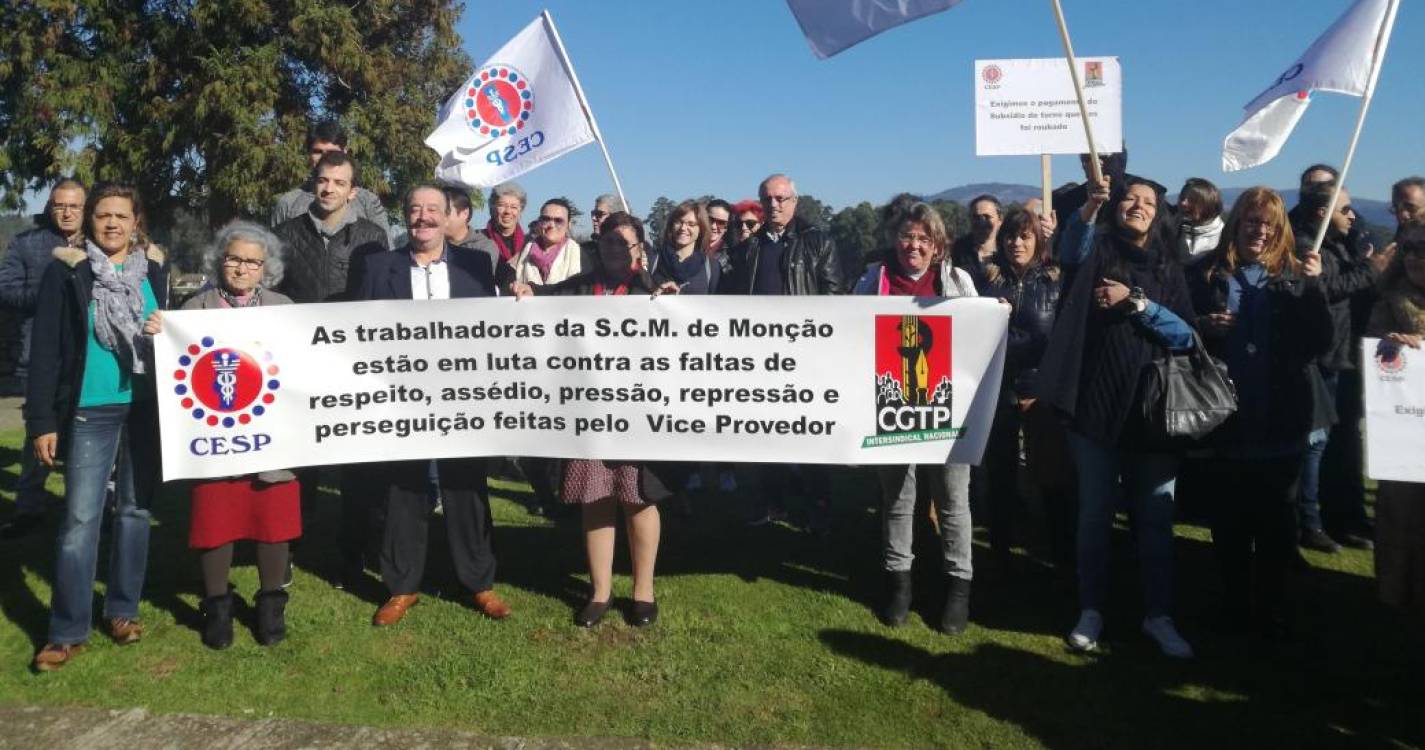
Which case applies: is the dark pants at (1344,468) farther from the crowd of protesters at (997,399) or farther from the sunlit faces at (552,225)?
the sunlit faces at (552,225)

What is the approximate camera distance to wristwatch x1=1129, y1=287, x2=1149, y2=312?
4.01 metres

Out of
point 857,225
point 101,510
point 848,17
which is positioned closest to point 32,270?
point 101,510

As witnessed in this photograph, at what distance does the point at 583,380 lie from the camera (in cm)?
455

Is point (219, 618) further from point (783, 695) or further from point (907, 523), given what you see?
point (907, 523)

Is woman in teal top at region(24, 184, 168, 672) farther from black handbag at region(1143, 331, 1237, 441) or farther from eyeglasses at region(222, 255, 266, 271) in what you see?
black handbag at region(1143, 331, 1237, 441)

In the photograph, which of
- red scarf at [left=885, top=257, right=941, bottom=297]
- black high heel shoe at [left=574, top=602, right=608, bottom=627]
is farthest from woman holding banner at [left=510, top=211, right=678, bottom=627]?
red scarf at [left=885, top=257, right=941, bottom=297]

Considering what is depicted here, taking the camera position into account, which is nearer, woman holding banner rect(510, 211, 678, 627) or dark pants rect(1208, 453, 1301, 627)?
dark pants rect(1208, 453, 1301, 627)

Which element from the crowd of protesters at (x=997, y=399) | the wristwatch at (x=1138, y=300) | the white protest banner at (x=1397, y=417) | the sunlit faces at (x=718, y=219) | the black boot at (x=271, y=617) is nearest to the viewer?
Result: the white protest banner at (x=1397, y=417)

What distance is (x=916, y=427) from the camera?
440 cm

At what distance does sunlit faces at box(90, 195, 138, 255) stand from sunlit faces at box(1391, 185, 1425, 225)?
23.6 feet

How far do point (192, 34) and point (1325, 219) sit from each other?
77.1ft

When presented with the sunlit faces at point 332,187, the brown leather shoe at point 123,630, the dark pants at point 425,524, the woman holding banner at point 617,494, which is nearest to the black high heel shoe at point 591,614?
the woman holding banner at point 617,494

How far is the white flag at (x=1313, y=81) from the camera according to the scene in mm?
4473

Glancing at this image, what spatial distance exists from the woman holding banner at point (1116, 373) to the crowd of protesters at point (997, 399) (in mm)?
10
